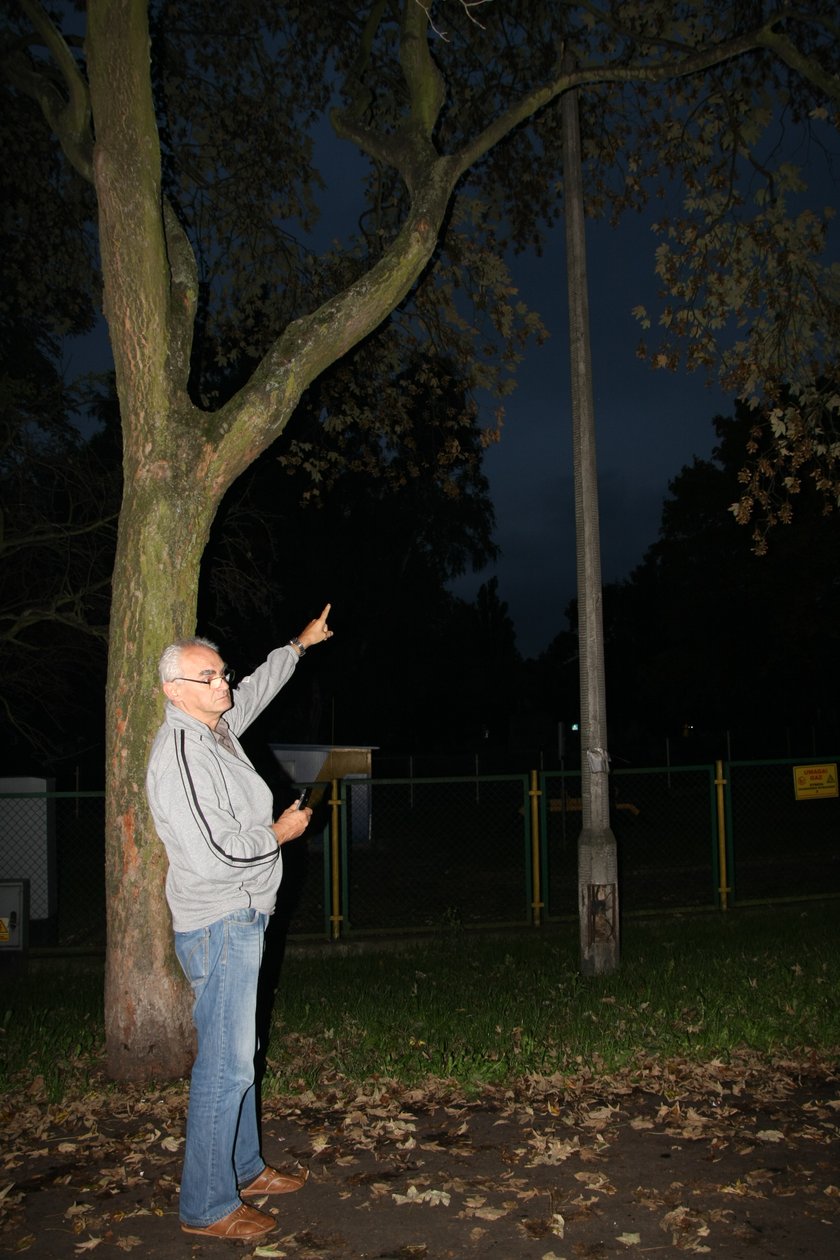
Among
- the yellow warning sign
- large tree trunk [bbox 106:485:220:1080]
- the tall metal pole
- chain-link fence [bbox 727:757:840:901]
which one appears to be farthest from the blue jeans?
the yellow warning sign

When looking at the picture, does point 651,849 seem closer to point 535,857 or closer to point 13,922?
point 535,857

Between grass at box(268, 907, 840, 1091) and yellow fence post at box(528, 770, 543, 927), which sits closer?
grass at box(268, 907, 840, 1091)

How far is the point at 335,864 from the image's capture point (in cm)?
1047

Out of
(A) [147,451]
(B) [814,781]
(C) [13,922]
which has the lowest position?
(C) [13,922]

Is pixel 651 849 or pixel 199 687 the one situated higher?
pixel 199 687

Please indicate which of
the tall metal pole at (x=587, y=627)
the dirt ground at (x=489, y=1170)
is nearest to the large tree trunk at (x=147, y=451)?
the dirt ground at (x=489, y=1170)

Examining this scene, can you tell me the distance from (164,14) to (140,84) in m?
5.19

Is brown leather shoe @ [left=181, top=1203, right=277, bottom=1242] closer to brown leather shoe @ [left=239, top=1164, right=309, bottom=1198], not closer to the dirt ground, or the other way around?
the dirt ground

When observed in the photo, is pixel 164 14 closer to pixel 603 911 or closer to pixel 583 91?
pixel 583 91

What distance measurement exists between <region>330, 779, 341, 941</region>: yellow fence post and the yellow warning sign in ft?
17.8

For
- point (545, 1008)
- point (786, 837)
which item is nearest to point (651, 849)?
point (786, 837)

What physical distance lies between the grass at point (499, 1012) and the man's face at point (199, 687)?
2519 mm

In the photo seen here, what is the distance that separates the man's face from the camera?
376 centimetres

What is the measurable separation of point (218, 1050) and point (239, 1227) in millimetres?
669
